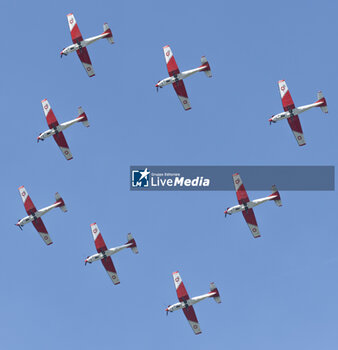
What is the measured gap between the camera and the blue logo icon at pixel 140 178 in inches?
7662

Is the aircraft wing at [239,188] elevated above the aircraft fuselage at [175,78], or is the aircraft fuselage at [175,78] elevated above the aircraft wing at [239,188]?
the aircraft fuselage at [175,78]

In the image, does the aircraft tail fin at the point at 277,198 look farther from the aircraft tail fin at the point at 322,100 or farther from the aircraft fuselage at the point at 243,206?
the aircraft tail fin at the point at 322,100

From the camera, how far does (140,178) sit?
7682 inches

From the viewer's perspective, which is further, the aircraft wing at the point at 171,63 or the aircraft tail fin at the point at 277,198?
the aircraft wing at the point at 171,63

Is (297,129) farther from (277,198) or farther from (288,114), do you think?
(277,198)

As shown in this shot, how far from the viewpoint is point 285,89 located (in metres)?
195

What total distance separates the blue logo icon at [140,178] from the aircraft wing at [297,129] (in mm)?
29049

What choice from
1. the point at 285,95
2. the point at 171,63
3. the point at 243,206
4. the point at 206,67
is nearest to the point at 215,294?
the point at 243,206

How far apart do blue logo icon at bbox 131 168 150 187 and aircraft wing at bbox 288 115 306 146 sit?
29049mm

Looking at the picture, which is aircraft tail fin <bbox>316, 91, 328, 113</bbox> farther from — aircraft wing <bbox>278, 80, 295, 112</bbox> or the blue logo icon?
the blue logo icon

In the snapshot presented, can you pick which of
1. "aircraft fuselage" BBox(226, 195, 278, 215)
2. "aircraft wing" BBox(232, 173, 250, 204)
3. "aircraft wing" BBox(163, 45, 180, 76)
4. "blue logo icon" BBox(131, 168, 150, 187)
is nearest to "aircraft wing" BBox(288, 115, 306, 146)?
"aircraft wing" BBox(232, 173, 250, 204)

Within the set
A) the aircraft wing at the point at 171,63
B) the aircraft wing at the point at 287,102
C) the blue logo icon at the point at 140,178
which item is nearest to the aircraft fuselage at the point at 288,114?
the aircraft wing at the point at 287,102

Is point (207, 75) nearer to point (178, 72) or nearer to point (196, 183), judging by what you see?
point (178, 72)

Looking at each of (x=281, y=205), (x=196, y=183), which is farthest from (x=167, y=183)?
(x=281, y=205)
